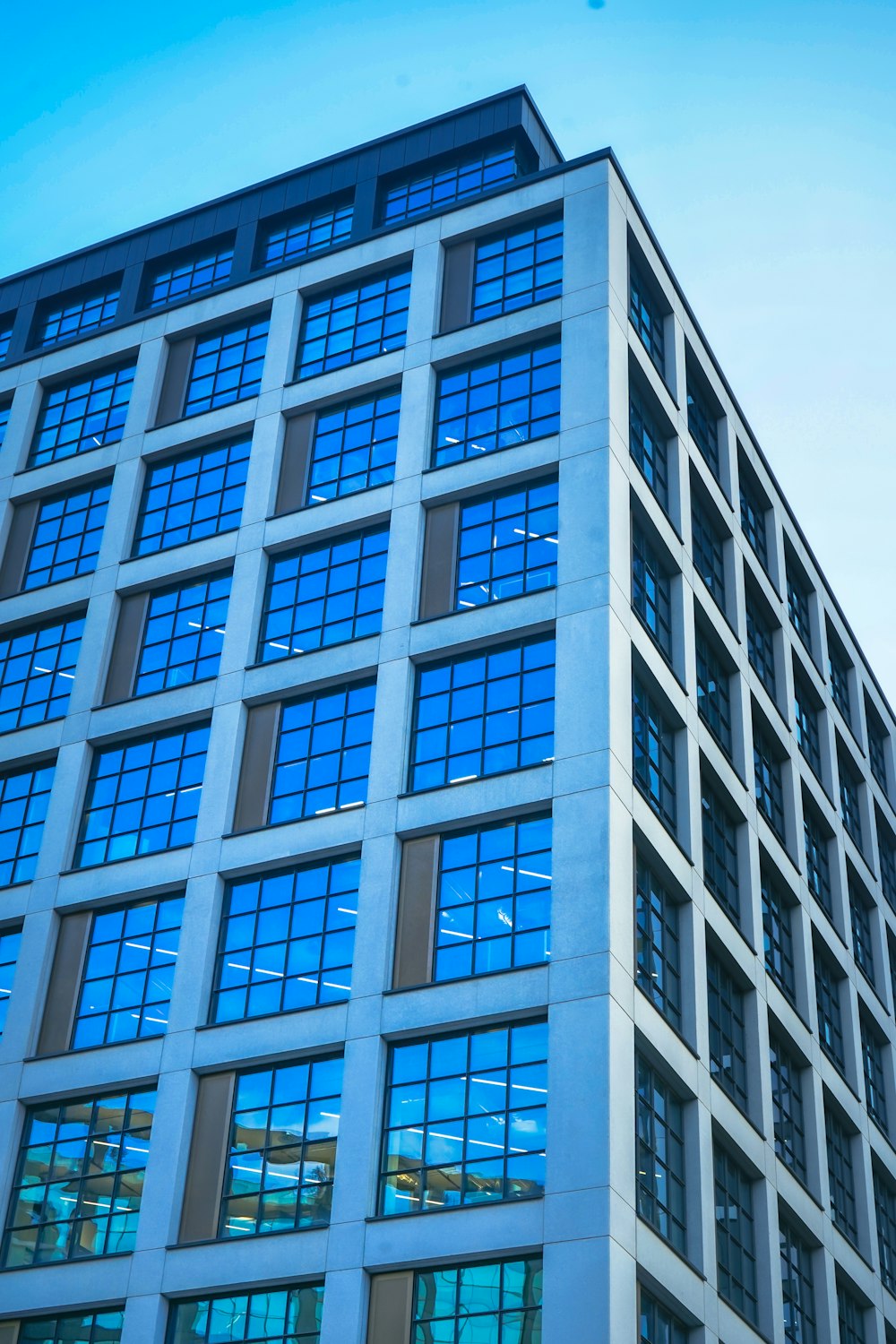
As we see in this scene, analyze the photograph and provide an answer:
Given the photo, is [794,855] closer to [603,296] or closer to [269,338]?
[603,296]

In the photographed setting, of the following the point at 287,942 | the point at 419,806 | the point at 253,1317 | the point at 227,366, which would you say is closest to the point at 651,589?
the point at 419,806

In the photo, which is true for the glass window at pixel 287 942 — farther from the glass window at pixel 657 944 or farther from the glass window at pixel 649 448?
the glass window at pixel 649 448

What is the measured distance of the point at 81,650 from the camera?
48719 mm

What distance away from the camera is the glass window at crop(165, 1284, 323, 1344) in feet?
115

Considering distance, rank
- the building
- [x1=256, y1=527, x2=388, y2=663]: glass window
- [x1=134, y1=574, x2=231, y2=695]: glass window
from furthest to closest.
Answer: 1. [x1=134, y1=574, x2=231, y2=695]: glass window
2. [x1=256, y1=527, x2=388, y2=663]: glass window
3. the building

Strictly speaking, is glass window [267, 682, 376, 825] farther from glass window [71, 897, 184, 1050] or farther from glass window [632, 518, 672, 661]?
glass window [632, 518, 672, 661]

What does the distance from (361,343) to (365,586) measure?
912 cm

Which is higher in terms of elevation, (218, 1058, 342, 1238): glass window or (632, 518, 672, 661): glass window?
A: (632, 518, 672, 661): glass window

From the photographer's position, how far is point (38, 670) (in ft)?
164

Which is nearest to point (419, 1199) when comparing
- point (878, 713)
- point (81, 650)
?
point (81, 650)

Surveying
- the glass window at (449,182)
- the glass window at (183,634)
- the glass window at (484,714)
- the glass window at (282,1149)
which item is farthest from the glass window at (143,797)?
the glass window at (449,182)

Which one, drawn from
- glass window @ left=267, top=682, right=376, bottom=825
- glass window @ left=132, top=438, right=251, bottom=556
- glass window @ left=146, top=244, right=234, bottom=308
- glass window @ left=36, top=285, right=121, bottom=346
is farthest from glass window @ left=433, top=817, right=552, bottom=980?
glass window @ left=36, top=285, right=121, bottom=346

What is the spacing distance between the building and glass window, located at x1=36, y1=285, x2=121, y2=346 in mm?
315

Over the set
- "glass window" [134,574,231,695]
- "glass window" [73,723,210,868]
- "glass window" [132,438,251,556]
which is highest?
"glass window" [132,438,251,556]
